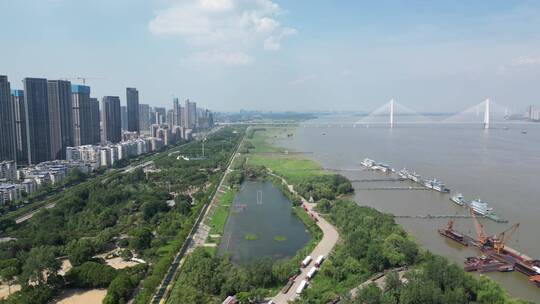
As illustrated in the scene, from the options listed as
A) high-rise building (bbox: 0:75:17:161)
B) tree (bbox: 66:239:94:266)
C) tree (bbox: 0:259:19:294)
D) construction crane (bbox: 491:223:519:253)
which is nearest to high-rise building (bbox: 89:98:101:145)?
high-rise building (bbox: 0:75:17:161)

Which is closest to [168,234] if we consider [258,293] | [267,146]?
[258,293]

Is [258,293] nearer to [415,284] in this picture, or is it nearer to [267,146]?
[415,284]

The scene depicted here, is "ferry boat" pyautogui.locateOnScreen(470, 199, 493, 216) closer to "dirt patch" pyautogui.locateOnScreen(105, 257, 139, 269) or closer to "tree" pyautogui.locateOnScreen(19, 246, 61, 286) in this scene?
"dirt patch" pyautogui.locateOnScreen(105, 257, 139, 269)

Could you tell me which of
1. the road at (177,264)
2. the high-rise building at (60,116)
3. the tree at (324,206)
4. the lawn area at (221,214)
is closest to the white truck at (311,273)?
the road at (177,264)

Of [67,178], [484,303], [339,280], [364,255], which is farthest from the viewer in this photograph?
[67,178]

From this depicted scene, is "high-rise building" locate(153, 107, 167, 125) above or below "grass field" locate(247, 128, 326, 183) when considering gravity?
above

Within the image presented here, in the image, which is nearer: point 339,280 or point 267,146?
point 339,280
